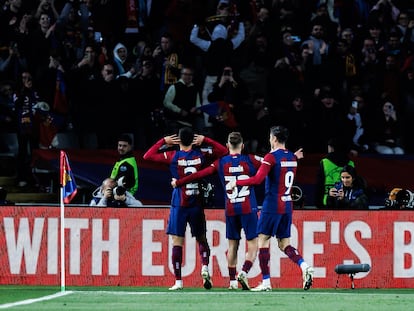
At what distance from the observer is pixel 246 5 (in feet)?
83.6

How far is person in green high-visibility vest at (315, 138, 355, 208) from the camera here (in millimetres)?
20250

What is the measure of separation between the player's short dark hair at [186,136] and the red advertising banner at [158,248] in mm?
1661

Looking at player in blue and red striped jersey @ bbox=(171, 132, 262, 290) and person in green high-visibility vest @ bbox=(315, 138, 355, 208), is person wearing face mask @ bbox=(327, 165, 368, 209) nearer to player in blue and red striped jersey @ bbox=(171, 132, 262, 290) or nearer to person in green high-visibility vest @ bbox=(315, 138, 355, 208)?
person in green high-visibility vest @ bbox=(315, 138, 355, 208)

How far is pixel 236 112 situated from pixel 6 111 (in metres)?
3.88

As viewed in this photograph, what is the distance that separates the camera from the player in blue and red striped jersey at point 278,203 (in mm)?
17250

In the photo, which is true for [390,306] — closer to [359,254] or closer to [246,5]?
[359,254]

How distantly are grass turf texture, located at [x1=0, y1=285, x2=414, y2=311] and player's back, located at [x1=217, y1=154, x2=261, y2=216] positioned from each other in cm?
107

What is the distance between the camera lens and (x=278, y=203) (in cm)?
Result: 1739

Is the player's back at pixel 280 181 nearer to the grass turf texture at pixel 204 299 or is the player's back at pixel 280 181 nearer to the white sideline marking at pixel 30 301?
the grass turf texture at pixel 204 299

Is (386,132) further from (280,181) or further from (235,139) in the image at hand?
(280,181)

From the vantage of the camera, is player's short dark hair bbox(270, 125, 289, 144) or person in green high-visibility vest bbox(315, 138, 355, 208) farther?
person in green high-visibility vest bbox(315, 138, 355, 208)

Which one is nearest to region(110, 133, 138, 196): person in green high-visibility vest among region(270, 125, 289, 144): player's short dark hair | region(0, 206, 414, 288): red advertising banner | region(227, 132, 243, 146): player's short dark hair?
region(0, 206, 414, 288): red advertising banner

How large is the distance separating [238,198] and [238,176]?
307mm

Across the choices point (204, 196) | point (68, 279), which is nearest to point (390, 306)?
point (204, 196)
